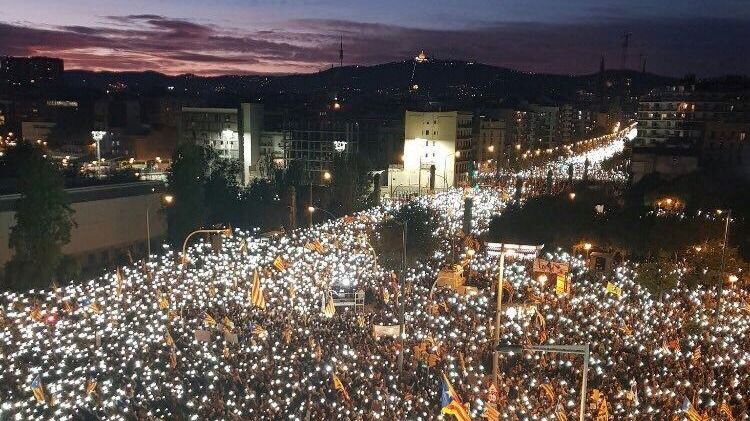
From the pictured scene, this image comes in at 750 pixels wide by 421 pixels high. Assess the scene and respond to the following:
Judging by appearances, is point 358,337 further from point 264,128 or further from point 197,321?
point 264,128

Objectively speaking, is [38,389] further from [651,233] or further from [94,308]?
[651,233]

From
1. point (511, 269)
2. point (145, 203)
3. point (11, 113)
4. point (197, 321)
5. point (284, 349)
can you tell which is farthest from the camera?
point (11, 113)

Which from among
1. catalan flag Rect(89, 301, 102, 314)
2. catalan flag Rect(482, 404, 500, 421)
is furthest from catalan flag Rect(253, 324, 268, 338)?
catalan flag Rect(482, 404, 500, 421)

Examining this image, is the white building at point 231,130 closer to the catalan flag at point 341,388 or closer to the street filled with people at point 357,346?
the street filled with people at point 357,346

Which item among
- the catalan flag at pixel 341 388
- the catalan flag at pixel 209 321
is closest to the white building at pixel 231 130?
the catalan flag at pixel 209 321

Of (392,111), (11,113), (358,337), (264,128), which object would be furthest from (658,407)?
(11,113)

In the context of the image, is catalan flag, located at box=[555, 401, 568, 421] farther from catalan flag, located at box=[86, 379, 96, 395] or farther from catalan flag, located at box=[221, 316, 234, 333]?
catalan flag, located at box=[86, 379, 96, 395]
